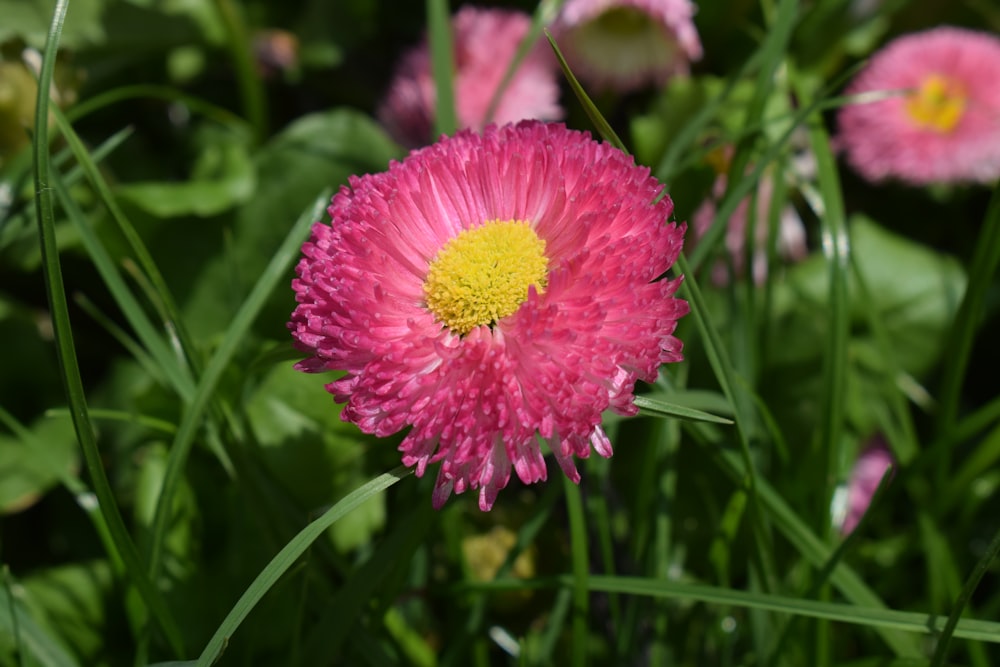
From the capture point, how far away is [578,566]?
625 mm

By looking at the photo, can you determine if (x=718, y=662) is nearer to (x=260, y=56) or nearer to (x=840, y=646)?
(x=840, y=646)

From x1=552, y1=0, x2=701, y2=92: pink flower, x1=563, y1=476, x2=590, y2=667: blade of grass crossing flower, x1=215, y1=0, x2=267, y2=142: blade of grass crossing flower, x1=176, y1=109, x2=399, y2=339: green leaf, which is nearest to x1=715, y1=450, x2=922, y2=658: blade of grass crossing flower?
x1=563, y1=476, x2=590, y2=667: blade of grass crossing flower

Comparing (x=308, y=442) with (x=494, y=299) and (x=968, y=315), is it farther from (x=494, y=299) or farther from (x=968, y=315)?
(x=968, y=315)

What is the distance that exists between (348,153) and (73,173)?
A: 30 centimetres

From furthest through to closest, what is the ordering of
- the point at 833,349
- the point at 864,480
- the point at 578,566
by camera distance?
the point at 864,480 → the point at 833,349 → the point at 578,566

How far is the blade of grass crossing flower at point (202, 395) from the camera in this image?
1.92ft

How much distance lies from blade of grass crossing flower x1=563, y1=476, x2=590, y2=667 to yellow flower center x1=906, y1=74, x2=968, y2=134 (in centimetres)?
83

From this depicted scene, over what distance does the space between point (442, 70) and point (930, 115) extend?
730 mm

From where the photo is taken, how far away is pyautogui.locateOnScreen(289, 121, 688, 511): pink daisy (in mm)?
453

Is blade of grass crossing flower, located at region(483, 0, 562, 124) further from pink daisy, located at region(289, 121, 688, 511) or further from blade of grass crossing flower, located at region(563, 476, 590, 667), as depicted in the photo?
blade of grass crossing flower, located at region(563, 476, 590, 667)

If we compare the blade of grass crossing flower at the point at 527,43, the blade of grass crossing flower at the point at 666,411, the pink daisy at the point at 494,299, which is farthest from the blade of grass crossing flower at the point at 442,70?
the blade of grass crossing flower at the point at 666,411

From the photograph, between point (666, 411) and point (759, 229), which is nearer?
point (666, 411)

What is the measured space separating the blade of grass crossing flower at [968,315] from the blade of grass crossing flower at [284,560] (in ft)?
1.65

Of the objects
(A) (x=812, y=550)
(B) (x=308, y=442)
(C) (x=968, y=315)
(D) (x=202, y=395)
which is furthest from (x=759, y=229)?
(D) (x=202, y=395)
